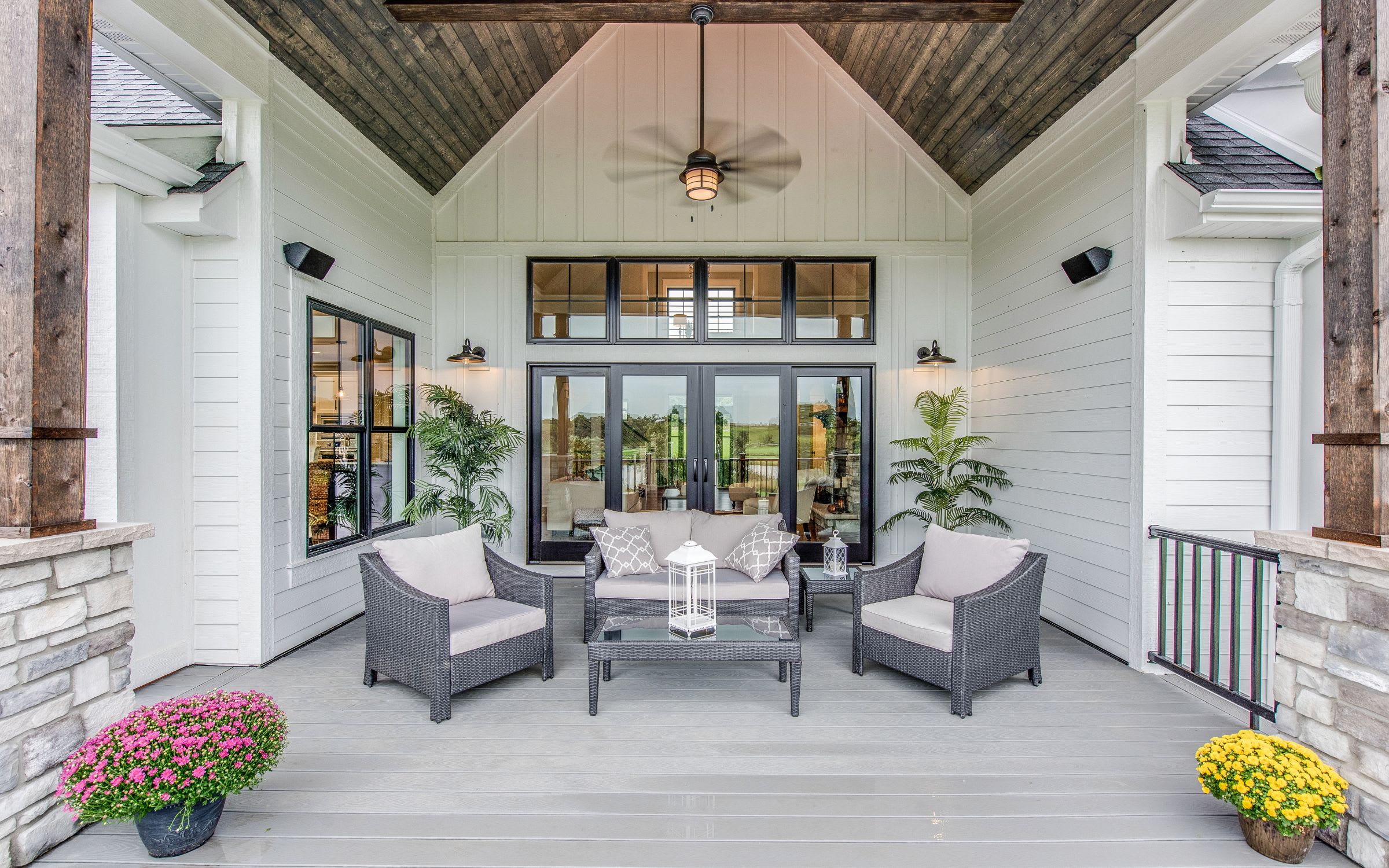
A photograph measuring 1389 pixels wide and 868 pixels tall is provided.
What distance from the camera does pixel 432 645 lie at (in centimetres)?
316

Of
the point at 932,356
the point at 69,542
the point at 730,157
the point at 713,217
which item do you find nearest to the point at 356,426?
the point at 69,542

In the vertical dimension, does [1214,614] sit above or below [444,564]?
below

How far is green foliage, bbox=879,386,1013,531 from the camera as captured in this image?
5.44 metres

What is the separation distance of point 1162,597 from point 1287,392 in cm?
136

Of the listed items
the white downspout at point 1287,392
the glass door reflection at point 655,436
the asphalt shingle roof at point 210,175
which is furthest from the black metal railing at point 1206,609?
the asphalt shingle roof at point 210,175

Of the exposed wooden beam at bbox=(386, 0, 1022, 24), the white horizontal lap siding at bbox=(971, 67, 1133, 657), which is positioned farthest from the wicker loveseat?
the exposed wooden beam at bbox=(386, 0, 1022, 24)

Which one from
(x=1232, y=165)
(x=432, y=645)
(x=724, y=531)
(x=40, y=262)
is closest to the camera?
(x=40, y=262)

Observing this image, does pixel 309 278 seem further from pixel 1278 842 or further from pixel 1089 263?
pixel 1278 842

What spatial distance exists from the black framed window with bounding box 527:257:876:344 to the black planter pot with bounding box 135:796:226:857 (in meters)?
4.64

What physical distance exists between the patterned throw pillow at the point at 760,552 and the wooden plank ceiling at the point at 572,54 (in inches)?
134

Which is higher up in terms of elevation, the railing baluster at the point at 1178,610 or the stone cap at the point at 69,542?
the stone cap at the point at 69,542

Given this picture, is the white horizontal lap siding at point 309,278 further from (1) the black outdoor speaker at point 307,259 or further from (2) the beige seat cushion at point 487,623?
(2) the beige seat cushion at point 487,623

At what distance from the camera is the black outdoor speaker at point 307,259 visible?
402cm

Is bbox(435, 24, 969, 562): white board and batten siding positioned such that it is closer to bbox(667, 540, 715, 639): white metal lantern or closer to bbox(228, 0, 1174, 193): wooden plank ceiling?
bbox(228, 0, 1174, 193): wooden plank ceiling
